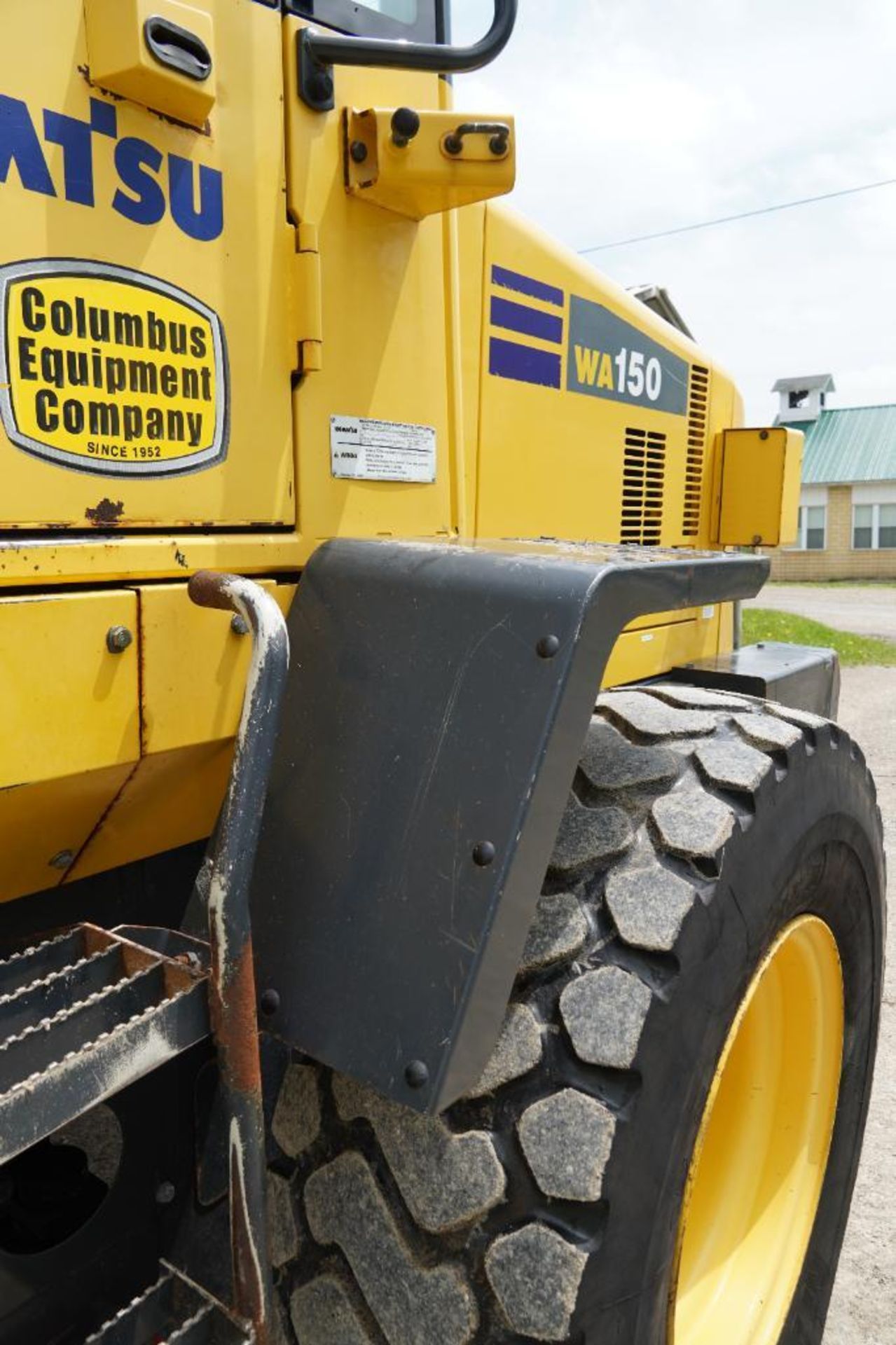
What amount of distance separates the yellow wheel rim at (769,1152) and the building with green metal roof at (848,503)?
102ft

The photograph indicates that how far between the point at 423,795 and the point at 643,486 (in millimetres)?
2009

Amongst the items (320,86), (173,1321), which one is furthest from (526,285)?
(173,1321)

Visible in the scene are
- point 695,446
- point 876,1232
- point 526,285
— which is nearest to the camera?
point 526,285

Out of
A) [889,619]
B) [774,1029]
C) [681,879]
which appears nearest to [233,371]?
[681,879]

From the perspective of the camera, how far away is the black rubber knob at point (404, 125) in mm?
1666

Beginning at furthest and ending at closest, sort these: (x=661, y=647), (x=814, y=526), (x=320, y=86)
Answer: (x=814, y=526) → (x=661, y=647) → (x=320, y=86)

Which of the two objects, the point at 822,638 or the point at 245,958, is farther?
the point at 822,638

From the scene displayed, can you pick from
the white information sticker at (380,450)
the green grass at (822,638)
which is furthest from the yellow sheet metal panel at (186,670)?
the green grass at (822,638)

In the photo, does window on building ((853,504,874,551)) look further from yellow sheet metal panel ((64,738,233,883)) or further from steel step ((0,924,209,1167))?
steel step ((0,924,209,1167))

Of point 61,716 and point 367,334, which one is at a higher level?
point 367,334

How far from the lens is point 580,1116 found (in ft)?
4.59

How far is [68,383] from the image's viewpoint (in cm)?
136

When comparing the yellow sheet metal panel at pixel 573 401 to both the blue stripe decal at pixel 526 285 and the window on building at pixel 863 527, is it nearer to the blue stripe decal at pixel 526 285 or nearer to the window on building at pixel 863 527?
the blue stripe decal at pixel 526 285

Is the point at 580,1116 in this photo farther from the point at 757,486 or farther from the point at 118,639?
the point at 757,486
